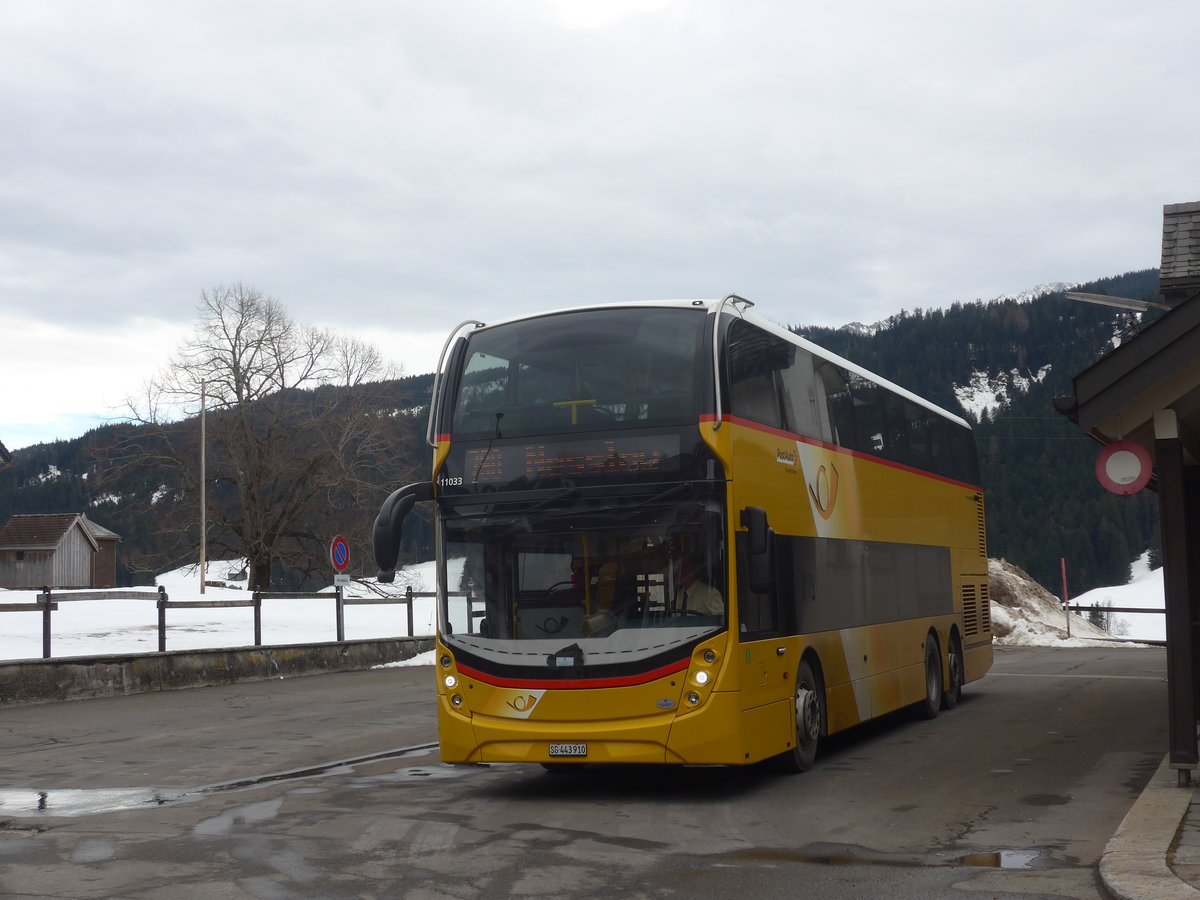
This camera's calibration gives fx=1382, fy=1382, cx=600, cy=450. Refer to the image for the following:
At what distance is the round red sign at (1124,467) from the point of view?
9719mm

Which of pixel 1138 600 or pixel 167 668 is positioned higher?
pixel 167 668

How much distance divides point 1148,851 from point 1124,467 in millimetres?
3589

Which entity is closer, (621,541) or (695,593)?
(695,593)

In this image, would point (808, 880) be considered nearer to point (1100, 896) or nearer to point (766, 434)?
point (1100, 896)

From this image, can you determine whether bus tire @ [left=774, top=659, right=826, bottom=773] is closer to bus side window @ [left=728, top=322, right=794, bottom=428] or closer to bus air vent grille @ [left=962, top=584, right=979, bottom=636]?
bus side window @ [left=728, top=322, right=794, bottom=428]

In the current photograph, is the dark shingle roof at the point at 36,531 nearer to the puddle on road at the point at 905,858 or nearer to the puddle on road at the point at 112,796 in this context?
the puddle on road at the point at 112,796

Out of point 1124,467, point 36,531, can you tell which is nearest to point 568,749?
point 1124,467

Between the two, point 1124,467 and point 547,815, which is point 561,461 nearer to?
point 547,815

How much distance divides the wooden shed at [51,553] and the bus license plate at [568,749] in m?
74.7

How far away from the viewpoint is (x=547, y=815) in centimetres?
932

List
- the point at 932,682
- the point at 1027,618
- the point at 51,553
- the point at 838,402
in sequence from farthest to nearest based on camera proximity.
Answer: the point at 51,553
the point at 1027,618
the point at 932,682
the point at 838,402

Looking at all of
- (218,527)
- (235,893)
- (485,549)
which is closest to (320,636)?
(485,549)

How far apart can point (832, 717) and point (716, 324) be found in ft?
13.1

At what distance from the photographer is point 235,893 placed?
22.2 ft
